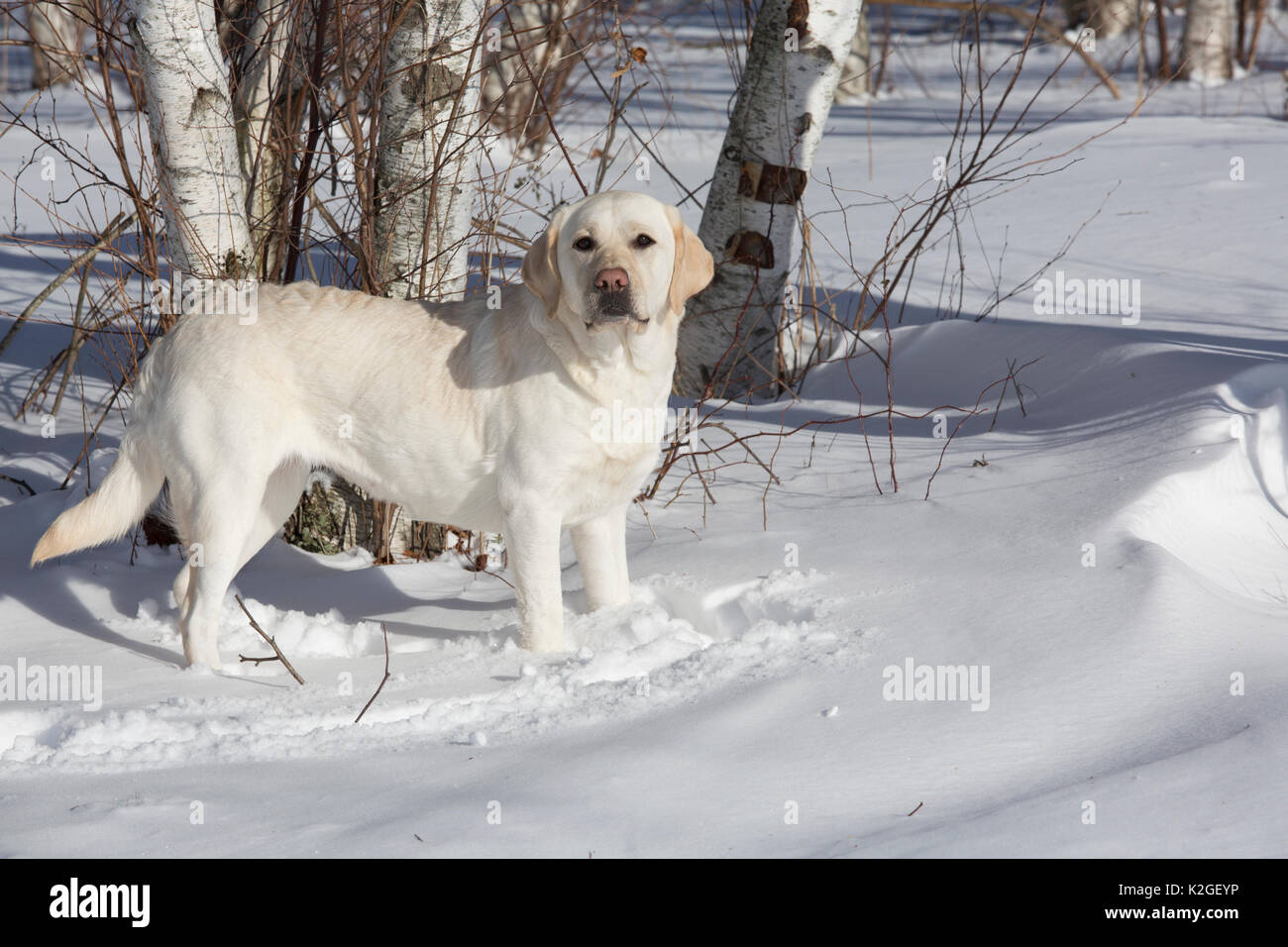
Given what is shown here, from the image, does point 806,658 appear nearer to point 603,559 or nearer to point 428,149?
point 603,559

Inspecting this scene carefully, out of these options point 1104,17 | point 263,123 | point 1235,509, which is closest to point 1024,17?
point 1235,509

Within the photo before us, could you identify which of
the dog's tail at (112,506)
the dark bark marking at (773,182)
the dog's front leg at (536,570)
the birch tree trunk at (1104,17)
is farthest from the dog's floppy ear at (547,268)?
the birch tree trunk at (1104,17)

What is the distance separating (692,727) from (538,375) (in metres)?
1.08

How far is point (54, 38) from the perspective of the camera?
53.1ft

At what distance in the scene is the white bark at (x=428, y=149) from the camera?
13.4ft

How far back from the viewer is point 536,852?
7.63ft

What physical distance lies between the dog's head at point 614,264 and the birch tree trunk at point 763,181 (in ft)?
5.70

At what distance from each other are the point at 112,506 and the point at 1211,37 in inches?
546

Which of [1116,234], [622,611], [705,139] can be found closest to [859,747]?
[622,611]

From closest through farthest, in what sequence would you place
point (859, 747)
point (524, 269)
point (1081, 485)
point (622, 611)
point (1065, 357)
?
1. point (859, 747)
2. point (524, 269)
3. point (622, 611)
4. point (1081, 485)
5. point (1065, 357)

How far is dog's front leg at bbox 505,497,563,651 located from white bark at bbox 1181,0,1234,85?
1254 centimetres

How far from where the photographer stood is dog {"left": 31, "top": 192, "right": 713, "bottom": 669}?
3.32 meters

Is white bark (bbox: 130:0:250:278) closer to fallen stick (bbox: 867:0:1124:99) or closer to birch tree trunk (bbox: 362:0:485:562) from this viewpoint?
birch tree trunk (bbox: 362:0:485:562)
